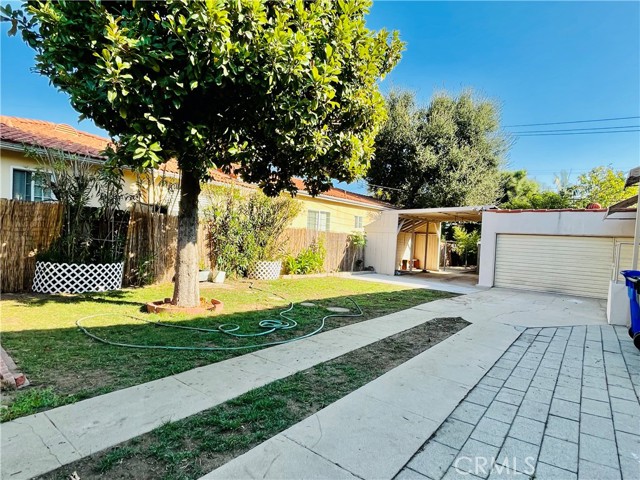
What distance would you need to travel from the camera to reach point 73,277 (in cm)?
713

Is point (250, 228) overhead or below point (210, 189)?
below

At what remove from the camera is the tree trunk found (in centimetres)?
609

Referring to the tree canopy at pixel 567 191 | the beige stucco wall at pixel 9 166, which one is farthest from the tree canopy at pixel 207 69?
the tree canopy at pixel 567 191

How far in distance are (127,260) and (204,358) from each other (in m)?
5.70

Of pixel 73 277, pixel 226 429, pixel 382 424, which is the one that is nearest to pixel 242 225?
pixel 73 277

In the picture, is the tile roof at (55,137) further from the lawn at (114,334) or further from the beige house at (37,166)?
the lawn at (114,334)

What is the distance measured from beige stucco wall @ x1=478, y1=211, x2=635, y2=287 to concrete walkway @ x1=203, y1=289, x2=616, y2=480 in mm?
8108

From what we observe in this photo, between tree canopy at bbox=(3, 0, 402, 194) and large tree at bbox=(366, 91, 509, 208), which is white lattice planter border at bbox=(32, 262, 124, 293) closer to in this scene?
tree canopy at bbox=(3, 0, 402, 194)

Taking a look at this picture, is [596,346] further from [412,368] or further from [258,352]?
[258,352]

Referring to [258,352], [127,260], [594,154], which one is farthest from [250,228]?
[594,154]

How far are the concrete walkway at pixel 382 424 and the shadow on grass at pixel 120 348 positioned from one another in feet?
5.85

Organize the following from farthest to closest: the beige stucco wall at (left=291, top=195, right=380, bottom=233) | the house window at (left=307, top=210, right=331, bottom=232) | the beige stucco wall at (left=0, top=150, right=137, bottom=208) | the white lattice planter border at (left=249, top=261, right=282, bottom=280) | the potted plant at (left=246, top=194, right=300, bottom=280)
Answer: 1. the house window at (left=307, top=210, right=331, bottom=232)
2. the beige stucco wall at (left=291, top=195, right=380, bottom=233)
3. the white lattice planter border at (left=249, top=261, right=282, bottom=280)
4. the potted plant at (left=246, top=194, right=300, bottom=280)
5. the beige stucco wall at (left=0, top=150, right=137, bottom=208)

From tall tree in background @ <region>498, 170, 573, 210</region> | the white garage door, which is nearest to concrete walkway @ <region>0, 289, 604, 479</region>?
the white garage door

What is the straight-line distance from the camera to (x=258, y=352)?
433 cm
